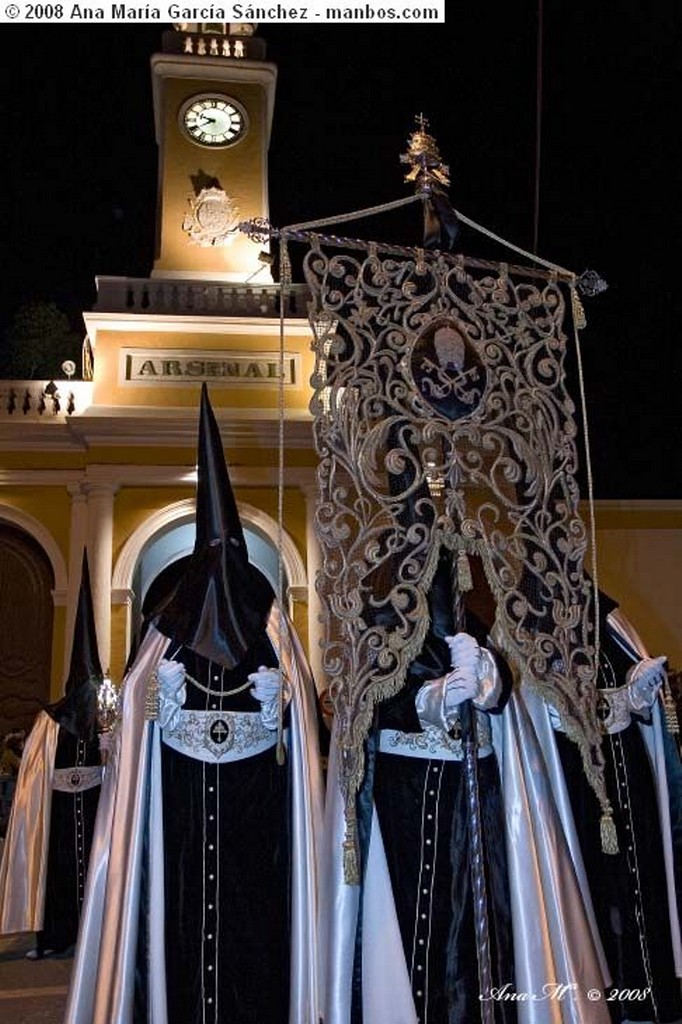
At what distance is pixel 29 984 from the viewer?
586 centimetres

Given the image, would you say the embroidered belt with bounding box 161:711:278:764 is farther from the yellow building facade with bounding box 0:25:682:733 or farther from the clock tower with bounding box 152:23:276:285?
the clock tower with bounding box 152:23:276:285

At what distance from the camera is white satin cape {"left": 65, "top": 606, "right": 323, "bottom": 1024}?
3.85m

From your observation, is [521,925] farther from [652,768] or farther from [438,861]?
[652,768]

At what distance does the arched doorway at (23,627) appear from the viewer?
12.8 m

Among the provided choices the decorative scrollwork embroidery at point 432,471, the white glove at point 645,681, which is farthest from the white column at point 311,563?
the decorative scrollwork embroidery at point 432,471

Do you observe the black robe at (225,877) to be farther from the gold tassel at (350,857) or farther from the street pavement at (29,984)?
the street pavement at (29,984)

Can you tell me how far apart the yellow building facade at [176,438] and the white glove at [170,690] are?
25.0 feet

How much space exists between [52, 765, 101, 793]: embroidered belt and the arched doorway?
5554 millimetres

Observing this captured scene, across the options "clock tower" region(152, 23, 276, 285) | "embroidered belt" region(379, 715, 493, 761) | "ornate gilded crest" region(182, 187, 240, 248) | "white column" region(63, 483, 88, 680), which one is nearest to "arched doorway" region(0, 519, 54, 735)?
"white column" region(63, 483, 88, 680)

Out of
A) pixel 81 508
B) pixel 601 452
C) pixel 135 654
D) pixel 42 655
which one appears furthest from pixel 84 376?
pixel 135 654

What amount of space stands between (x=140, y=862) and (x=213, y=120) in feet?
44.6

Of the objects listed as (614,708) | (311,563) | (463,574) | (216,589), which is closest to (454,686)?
(463,574)

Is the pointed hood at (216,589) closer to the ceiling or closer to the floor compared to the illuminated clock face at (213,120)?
closer to the floor

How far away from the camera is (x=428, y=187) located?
4195 mm
